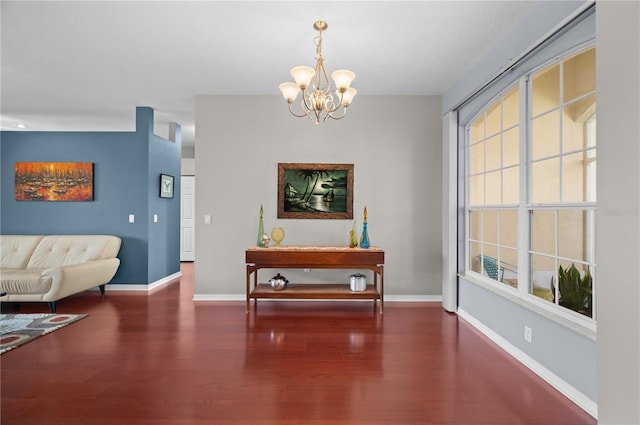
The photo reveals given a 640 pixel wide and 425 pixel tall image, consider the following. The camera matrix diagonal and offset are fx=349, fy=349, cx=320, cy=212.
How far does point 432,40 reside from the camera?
2975mm

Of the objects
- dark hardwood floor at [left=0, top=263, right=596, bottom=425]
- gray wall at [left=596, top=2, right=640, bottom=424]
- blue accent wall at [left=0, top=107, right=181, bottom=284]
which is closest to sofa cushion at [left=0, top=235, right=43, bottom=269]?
blue accent wall at [left=0, top=107, right=181, bottom=284]

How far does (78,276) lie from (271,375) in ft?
9.88

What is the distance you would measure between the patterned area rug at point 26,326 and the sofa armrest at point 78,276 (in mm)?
283

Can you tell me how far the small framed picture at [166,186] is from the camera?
5316mm

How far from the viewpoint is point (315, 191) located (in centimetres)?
440

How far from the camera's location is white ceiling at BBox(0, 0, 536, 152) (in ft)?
8.35

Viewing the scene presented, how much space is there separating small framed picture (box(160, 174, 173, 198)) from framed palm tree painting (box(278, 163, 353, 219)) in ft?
6.90

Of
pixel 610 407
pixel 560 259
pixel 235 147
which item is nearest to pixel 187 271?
pixel 235 147

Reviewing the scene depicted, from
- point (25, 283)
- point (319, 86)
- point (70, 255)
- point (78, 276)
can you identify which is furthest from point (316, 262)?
point (70, 255)

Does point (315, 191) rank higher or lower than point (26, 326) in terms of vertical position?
higher

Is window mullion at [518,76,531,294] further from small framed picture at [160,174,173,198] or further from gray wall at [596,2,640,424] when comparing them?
small framed picture at [160,174,173,198]

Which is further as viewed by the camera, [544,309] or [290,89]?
[290,89]

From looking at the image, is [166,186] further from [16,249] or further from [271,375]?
[271,375]

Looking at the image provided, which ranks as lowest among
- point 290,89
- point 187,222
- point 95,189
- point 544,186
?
point 187,222
